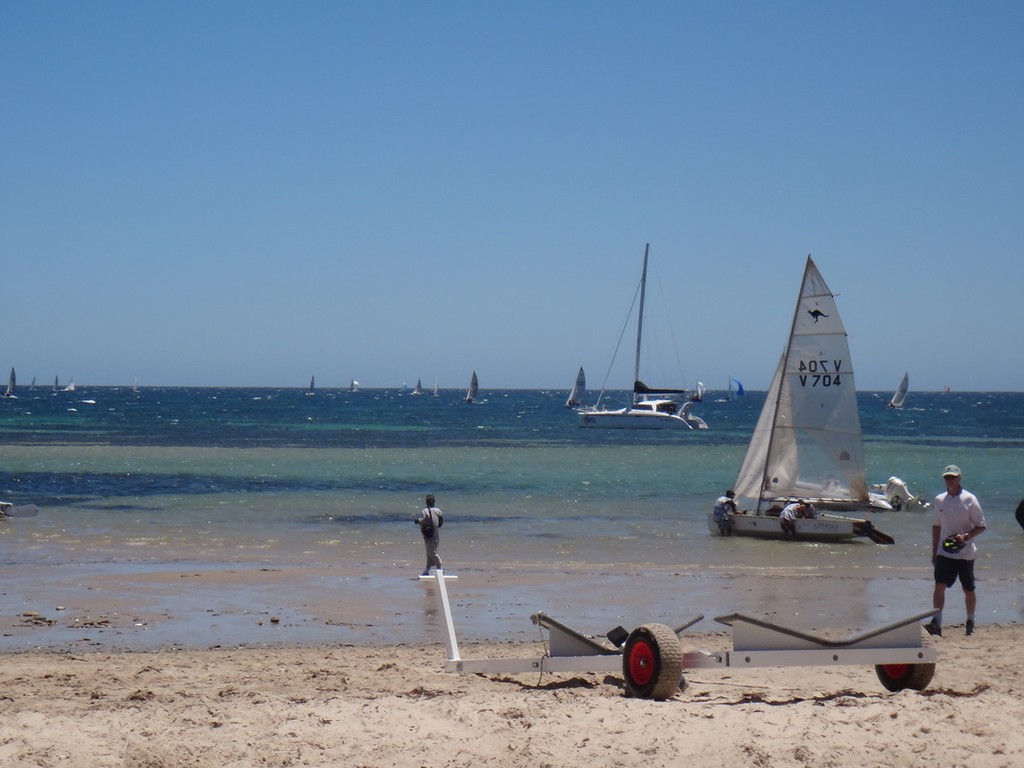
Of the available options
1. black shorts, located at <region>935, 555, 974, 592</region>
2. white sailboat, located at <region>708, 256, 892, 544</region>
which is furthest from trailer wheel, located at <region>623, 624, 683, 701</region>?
white sailboat, located at <region>708, 256, 892, 544</region>

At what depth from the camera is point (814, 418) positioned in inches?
1023

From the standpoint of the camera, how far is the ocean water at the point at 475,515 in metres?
19.7

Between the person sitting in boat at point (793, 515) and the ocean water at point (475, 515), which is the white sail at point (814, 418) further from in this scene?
the ocean water at point (475, 515)

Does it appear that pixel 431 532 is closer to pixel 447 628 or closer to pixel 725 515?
pixel 447 628

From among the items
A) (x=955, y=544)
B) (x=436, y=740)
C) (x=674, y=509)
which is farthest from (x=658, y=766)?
(x=674, y=509)

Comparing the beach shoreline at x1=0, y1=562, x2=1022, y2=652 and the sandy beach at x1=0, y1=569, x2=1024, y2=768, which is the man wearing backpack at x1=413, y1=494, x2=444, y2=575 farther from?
the sandy beach at x1=0, y1=569, x2=1024, y2=768

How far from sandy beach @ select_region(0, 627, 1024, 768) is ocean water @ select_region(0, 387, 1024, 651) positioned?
5.12 meters

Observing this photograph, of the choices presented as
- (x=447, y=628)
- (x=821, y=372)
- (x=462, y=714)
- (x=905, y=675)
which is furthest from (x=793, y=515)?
(x=462, y=714)

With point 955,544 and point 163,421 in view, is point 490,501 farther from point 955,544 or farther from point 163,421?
point 163,421

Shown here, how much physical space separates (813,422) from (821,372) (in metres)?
1.13

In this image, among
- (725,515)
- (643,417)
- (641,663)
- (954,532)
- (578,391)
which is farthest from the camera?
(578,391)


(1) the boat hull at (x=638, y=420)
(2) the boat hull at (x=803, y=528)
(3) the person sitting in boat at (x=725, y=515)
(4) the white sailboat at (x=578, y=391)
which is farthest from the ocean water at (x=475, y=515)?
(4) the white sailboat at (x=578, y=391)

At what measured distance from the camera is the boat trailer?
8.28 metres

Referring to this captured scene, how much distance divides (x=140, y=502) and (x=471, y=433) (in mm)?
55557
